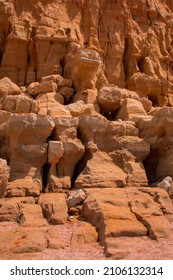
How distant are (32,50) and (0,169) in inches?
497

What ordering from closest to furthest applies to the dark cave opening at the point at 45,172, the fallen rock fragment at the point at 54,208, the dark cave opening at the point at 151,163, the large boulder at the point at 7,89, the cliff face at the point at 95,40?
1. the fallen rock fragment at the point at 54,208
2. the dark cave opening at the point at 45,172
3. the dark cave opening at the point at 151,163
4. the large boulder at the point at 7,89
5. the cliff face at the point at 95,40

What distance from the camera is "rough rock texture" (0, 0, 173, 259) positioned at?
31.2ft

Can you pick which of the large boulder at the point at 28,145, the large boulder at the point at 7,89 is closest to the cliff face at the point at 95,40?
the large boulder at the point at 7,89

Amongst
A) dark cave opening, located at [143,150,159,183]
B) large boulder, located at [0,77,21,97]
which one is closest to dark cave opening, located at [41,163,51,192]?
dark cave opening, located at [143,150,159,183]

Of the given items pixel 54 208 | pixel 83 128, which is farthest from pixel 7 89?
pixel 54 208

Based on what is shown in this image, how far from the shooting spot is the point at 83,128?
14.0m

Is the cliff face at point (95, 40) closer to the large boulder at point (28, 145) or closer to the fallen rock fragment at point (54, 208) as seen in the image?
the large boulder at point (28, 145)

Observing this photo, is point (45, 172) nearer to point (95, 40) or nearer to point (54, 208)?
point (54, 208)

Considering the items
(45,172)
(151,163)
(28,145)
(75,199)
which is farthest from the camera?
(151,163)

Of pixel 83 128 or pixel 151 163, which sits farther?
pixel 151 163

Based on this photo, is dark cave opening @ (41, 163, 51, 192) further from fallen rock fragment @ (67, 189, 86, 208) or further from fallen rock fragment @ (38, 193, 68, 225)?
fallen rock fragment @ (67, 189, 86, 208)

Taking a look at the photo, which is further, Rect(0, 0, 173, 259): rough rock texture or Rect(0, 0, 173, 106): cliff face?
Rect(0, 0, 173, 106): cliff face

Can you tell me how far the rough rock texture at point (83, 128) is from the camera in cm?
952

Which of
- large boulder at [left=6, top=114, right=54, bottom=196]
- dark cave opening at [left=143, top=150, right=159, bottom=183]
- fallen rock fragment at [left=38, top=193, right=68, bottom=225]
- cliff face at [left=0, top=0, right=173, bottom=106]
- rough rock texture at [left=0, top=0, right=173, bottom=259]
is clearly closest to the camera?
rough rock texture at [left=0, top=0, right=173, bottom=259]
